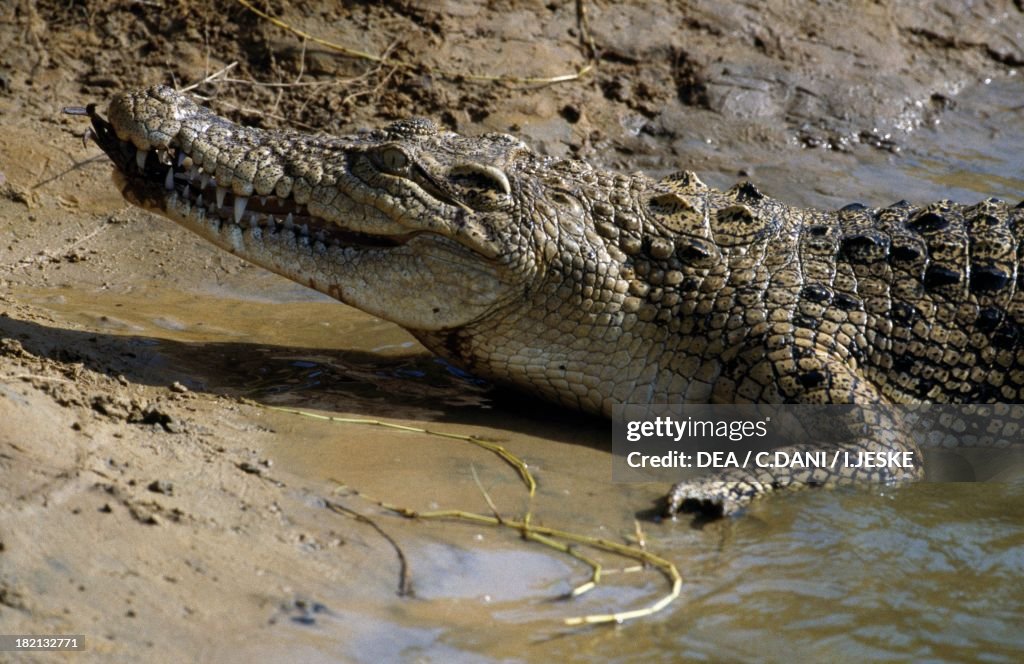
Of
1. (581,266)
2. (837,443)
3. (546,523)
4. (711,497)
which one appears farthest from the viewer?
(581,266)

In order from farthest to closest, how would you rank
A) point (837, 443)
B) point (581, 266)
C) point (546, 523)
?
point (581, 266), point (837, 443), point (546, 523)

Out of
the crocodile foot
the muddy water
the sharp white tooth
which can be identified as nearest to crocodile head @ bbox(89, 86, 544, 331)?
the sharp white tooth

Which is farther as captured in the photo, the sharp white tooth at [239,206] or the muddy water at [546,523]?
the sharp white tooth at [239,206]

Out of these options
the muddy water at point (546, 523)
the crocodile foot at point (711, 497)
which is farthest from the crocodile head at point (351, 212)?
the crocodile foot at point (711, 497)

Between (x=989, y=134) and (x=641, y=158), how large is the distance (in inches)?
106

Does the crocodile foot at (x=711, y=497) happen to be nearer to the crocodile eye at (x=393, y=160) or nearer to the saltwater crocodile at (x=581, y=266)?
the saltwater crocodile at (x=581, y=266)

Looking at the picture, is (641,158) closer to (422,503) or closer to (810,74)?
(810,74)

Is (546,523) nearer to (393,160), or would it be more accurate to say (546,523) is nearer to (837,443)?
(837,443)

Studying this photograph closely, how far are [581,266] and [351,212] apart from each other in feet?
3.15

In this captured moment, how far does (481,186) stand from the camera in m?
4.79

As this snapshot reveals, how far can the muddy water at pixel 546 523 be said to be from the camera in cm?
339

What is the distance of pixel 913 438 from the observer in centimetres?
470

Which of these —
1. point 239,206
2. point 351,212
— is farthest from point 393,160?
point 239,206

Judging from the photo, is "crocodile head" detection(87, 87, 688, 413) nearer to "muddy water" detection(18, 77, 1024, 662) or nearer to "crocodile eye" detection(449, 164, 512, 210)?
"crocodile eye" detection(449, 164, 512, 210)
